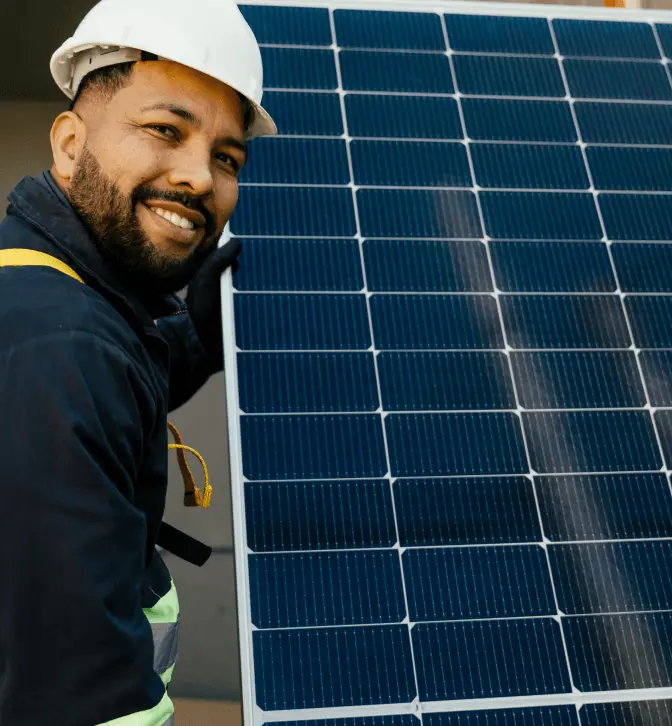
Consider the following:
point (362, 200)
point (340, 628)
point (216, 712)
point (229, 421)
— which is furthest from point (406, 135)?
point (216, 712)

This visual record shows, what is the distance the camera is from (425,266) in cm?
452

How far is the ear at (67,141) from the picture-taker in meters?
2.54

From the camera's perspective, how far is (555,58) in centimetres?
529

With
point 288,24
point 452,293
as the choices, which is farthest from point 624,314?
point 288,24

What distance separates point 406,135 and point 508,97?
737 millimetres

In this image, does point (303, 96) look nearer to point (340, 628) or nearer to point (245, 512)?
point (245, 512)

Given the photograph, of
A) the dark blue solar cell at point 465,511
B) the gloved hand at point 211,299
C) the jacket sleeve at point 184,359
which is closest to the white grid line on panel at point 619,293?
the dark blue solar cell at point 465,511

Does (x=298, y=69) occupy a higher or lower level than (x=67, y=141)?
higher

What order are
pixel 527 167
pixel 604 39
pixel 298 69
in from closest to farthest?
1. pixel 527 167
2. pixel 298 69
3. pixel 604 39

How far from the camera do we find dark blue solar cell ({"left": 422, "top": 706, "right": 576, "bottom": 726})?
366 centimetres

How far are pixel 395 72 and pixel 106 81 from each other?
2.76m

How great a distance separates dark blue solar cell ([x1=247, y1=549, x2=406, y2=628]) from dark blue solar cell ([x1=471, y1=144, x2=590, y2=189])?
2279mm

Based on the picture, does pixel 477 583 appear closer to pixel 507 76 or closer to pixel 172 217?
pixel 172 217

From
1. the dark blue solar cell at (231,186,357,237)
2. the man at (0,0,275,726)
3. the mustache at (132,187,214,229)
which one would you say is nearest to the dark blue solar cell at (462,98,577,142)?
the dark blue solar cell at (231,186,357,237)
